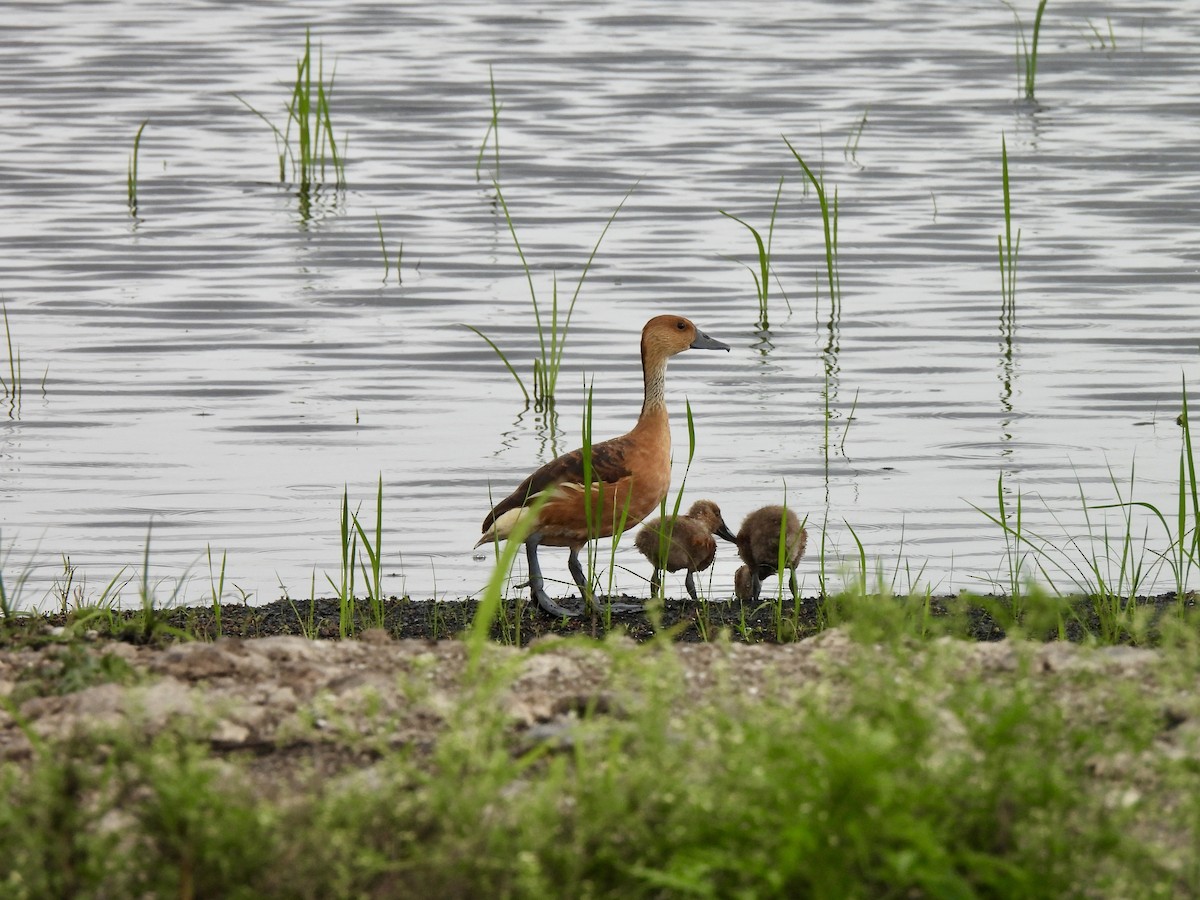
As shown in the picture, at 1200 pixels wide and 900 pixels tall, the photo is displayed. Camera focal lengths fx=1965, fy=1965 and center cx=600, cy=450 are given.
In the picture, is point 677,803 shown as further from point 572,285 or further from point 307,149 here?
point 307,149

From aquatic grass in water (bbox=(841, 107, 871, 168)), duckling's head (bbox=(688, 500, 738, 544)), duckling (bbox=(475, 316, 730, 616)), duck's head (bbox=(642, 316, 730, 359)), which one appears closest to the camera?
duckling (bbox=(475, 316, 730, 616))

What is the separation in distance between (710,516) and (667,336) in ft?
2.47

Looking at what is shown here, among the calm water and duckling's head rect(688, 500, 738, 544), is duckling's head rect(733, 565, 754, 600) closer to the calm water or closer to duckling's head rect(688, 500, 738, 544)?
duckling's head rect(688, 500, 738, 544)

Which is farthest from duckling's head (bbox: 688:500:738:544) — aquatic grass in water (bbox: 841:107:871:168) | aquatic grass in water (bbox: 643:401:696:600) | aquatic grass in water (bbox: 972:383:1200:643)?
aquatic grass in water (bbox: 841:107:871:168)

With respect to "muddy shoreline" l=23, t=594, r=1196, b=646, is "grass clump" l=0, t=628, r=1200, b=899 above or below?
below

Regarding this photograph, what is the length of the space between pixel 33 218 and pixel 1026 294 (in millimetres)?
6608

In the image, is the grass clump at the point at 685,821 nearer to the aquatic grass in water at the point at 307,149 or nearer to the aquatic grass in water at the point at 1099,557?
the aquatic grass in water at the point at 1099,557

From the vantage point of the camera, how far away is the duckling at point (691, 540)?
6449 mm

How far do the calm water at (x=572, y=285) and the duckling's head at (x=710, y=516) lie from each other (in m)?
0.40

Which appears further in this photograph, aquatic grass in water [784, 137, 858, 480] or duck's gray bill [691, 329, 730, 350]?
aquatic grass in water [784, 137, 858, 480]

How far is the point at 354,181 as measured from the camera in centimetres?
1425

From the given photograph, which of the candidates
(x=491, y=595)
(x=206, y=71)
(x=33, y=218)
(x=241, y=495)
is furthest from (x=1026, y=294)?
(x=206, y=71)

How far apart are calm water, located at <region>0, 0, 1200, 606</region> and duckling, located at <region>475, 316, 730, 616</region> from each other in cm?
48

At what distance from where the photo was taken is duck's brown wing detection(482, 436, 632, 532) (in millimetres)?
6242
